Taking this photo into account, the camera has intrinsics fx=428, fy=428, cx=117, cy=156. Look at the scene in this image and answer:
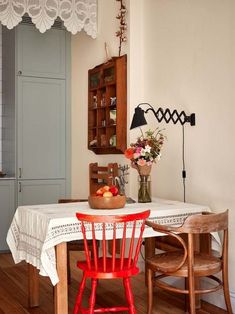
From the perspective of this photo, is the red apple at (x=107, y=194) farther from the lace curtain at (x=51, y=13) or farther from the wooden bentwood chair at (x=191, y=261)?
the lace curtain at (x=51, y=13)

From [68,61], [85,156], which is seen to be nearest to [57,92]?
[68,61]

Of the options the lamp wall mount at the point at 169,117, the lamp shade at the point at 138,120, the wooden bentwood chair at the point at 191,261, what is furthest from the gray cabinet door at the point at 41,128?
the wooden bentwood chair at the point at 191,261

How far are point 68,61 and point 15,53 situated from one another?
2.23 feet

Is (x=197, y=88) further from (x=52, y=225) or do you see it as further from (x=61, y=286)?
(x=61, y=286)

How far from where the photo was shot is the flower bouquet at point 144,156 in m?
3.41

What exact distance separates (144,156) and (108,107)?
1.18 metres

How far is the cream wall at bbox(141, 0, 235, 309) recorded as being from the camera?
3199mm

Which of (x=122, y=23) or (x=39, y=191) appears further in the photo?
(x=39, y=191)

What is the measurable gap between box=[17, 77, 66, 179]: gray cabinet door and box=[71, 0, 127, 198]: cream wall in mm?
170

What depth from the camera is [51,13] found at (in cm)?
423

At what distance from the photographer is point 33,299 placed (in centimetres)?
331

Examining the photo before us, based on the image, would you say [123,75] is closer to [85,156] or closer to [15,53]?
[85,156]

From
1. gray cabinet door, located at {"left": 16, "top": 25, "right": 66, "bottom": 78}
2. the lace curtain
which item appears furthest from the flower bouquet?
gray cabinet door, located at {"left": 16, "top": 25, "right": 66, "bottom": 78}

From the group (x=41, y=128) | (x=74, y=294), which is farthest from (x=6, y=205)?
(x=74, y=294)
